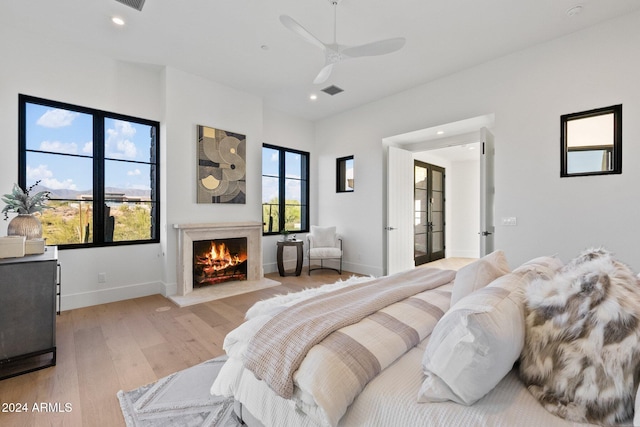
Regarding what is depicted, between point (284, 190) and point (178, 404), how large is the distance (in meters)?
4.29

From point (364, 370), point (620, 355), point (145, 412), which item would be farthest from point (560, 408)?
point (145, 412)

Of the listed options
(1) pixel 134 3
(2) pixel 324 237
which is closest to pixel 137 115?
(1) pixel 134 3

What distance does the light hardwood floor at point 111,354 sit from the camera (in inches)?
67.2

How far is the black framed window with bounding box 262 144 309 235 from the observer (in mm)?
5449

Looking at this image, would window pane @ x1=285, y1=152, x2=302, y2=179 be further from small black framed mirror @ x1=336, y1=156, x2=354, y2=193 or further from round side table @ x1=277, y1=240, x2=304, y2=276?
round side table @ x1=277, y1=240, x2=304, y2=276

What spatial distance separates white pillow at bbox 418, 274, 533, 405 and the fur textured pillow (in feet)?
0.23

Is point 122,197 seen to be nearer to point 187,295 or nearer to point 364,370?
point 187,295

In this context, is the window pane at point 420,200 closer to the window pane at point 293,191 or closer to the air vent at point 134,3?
the window pane at point 293,191

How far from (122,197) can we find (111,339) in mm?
2038

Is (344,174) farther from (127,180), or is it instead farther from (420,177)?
(127,180)

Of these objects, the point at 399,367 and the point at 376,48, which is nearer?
the point at 399,367

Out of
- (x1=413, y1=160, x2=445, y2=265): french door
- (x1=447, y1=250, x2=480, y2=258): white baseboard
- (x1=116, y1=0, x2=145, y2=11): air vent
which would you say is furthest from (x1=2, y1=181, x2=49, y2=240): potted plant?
(x1=447, y1=250, x2=480, y2=258): white baseboard

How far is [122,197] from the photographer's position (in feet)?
12.7

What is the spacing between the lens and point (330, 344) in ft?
3.67
